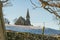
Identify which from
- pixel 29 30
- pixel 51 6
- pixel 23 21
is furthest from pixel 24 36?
pixel 51 6

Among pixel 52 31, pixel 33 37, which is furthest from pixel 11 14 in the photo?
pixel 52 31

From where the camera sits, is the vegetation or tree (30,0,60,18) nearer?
tree (30,0,60,18)

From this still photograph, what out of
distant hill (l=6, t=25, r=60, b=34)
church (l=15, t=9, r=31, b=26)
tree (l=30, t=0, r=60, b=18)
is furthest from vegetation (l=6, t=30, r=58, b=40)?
tree (l=30, t=0, r=60, b=18)

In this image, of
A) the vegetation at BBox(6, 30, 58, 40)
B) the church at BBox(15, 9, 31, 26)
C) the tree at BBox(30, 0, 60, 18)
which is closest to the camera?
the tree at BBox(30, 0, 60, 18)

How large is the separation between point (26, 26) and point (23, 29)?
A: 0.38 feet

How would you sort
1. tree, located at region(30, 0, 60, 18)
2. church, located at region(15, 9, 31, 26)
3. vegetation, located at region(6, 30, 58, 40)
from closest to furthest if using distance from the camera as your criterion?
tree, located at region(30, 0, 60, 18)
church, located at region(15, 9, 31, 26)
vegetation, located at region(6, 30, 58, 40)

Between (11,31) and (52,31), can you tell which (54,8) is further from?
(11,31)

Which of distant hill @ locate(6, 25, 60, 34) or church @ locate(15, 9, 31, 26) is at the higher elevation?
church @ locate(15, 9, 31, 26)

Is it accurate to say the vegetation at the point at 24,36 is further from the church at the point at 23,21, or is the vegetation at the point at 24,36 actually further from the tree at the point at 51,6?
the tree at the point at 51,6

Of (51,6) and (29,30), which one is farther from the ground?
(51,6)

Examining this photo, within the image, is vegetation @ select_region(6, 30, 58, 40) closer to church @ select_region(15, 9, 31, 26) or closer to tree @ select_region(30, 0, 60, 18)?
church @ select_region(15, 9, 31, 26)

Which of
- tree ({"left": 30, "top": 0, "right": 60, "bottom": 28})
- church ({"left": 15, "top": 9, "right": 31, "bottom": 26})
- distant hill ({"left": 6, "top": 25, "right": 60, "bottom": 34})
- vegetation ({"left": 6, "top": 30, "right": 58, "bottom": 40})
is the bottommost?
vegetation ({"left": 6, "top": 30, "right": 58, "bottom": 40})

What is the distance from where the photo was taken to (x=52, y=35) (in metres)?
4.96

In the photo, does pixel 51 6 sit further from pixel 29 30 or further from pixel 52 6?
pixel 29 30
